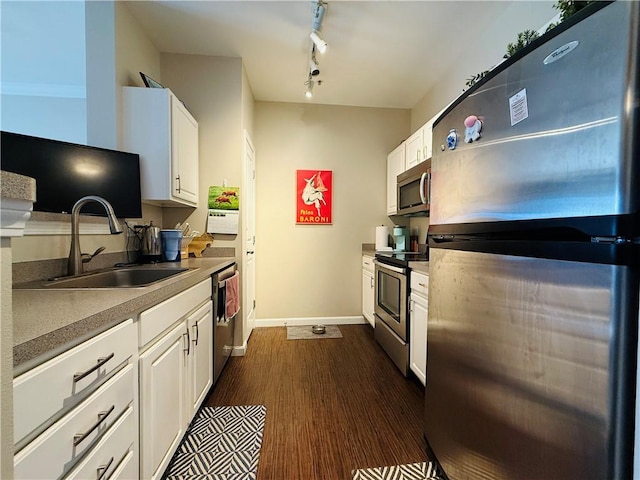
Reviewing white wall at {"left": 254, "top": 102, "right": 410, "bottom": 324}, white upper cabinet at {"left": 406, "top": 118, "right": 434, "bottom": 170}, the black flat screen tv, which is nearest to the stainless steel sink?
the black flat screen tv

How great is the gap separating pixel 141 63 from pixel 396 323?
→ 2993mm

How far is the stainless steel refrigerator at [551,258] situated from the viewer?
60 cm

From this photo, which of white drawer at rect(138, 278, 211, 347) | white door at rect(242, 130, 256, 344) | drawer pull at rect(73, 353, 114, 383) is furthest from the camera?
white door at rect(242, 130, 256, 344)

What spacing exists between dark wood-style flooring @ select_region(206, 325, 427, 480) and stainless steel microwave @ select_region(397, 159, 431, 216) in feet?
4.78

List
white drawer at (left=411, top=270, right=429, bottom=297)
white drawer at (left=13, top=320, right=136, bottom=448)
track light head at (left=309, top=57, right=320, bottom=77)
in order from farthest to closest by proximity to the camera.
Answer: track light head at (left=309, top=57, right=320, bottom=77) < white drawer at (left=411, top=270, right=429, bottom=297) < white drawer at (left=13, top=320, right=136, bottom=448)

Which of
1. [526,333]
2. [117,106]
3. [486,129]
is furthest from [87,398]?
[117,106]

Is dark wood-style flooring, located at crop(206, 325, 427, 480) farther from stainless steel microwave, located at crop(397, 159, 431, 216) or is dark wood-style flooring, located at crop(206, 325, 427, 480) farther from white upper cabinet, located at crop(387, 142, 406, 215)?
white upper cabinet, located at crop(387, 142, 406, 215)

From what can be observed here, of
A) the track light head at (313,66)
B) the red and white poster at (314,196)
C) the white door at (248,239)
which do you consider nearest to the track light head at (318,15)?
the track light head at (313,66)

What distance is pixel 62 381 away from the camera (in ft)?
2.21

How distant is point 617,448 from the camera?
611mm

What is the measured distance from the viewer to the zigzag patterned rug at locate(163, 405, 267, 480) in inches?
52.8

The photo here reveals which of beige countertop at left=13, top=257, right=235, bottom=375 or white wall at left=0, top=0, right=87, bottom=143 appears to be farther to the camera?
white wall at left=0, top=0, right=87, bottom=143

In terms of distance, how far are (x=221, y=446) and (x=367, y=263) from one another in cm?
Answer: 230

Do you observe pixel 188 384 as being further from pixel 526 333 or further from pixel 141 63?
pixel 141 63
